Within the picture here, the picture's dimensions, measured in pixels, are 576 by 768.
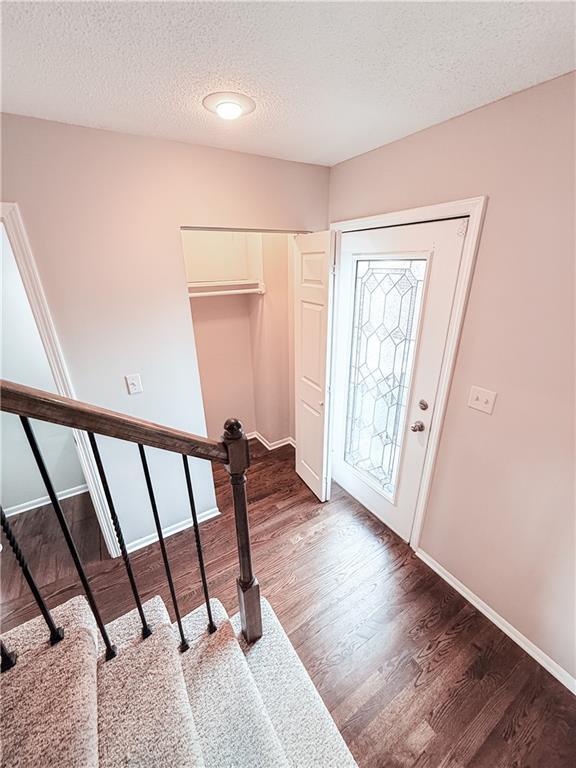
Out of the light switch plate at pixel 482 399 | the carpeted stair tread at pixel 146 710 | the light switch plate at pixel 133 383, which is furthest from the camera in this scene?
the light switch plate at pixel 133 383

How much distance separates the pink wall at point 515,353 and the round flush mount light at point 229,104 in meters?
0.84

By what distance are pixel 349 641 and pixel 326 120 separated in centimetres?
253

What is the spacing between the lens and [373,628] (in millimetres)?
1613

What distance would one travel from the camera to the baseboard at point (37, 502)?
2428 millimetres

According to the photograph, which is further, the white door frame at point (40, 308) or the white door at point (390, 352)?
the white door at point (390, 352)

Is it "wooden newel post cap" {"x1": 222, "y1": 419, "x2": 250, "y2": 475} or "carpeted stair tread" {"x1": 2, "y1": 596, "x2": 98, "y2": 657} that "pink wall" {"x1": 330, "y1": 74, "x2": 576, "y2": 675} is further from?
"carpeted stair tread" {"x1": 2, "y1": 596, "x2": 98, "y2": 657}

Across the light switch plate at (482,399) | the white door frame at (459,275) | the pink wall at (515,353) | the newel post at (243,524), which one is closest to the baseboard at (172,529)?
the newel post at (243,524)

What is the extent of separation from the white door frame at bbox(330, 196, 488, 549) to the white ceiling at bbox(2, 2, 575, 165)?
370mm

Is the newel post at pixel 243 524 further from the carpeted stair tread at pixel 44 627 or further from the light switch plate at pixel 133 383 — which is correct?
the light switch plate at pixel 133 383

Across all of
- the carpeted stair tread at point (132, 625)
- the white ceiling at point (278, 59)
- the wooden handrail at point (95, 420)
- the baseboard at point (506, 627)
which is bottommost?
the baseboard at point (506, 627)

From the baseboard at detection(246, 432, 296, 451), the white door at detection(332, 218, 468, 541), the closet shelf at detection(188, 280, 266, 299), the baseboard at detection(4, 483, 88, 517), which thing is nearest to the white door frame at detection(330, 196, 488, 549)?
the white door at detection(332, 218, 468, 541)

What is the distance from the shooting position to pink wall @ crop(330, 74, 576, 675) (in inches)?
44.7

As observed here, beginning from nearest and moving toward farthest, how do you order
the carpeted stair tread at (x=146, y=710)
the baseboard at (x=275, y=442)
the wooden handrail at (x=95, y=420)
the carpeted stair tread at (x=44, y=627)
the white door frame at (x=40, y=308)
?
the wooden handrail at (x=95, y=420), the carpeted stair tread at (x=146, y=710), the carpeted stair tread at (x=44, y=627), the white door frame at (x=40, y=308), the baseboard at (x=275, y=442)

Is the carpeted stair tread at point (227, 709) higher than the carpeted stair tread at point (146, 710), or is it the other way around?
the carpeted stair tread at point (146, 710)
